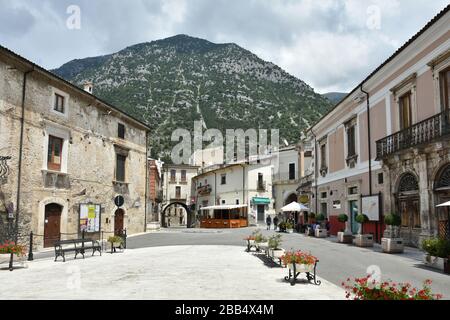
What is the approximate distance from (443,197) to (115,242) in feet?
45.5

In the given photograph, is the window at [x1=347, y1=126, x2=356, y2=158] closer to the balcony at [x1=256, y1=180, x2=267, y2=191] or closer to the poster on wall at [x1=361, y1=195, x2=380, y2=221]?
the poster on wall at [x1=361, y1=195, x2=380, y2=221]

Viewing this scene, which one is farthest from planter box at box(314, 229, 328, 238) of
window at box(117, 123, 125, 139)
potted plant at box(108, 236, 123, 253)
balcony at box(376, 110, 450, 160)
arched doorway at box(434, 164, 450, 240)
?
window at box(117, 123, 125, 139)

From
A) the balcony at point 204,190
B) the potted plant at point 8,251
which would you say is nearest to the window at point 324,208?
the potted plant at point 8,251

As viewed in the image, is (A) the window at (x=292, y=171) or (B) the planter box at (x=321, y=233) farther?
(A) the window at (x=292, y=171)

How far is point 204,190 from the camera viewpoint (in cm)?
5738

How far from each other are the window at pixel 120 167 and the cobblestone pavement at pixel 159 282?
1382cm

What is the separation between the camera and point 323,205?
29.8 metres

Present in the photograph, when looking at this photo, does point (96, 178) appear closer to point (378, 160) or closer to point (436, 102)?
point (378, 160)

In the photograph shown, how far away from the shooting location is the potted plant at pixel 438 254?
11039 mm

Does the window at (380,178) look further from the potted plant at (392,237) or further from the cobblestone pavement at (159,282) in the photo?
the cobblestone pavement at (159,282)

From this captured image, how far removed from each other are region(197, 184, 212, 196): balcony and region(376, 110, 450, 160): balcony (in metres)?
38.6
